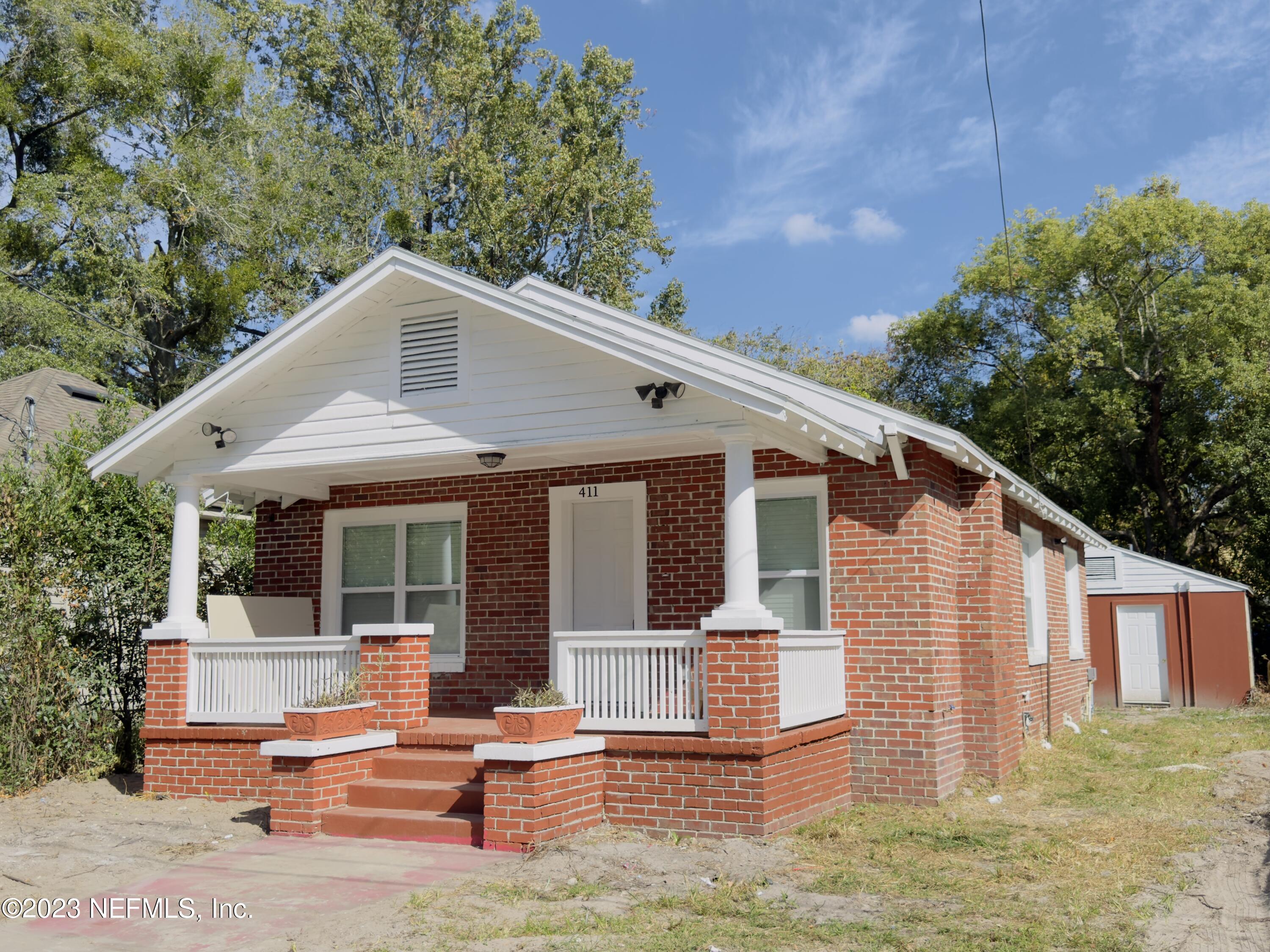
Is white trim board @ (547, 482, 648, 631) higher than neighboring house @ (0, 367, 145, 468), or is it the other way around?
neighboring house @ (0, 367, 145, 468)

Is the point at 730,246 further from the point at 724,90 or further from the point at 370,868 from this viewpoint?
the point at 370,868

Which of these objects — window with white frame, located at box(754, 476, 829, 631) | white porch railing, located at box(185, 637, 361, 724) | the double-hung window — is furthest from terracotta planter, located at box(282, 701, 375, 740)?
window with white frame, located at box(754, 476, 829, 631)

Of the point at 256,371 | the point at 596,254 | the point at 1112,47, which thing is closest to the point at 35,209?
the point at 596,254

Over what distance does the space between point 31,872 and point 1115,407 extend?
83.7 feet

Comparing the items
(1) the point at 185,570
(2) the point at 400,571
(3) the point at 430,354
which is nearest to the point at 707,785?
(3) the point at 430,354

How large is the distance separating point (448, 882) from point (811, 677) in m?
3.67

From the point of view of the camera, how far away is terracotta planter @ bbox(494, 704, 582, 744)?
798cm

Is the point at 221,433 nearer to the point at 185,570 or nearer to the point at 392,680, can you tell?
the point at 185,570

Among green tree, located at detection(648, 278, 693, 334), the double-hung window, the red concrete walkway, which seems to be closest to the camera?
the red concrete walkway

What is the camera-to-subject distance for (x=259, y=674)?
10.2m

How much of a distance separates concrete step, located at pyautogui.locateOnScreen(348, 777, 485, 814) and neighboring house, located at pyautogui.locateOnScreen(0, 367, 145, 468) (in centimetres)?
1078

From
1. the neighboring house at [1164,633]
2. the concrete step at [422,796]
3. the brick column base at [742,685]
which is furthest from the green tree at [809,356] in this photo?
the concrete step at [422,796]

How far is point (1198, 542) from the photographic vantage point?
30.0m

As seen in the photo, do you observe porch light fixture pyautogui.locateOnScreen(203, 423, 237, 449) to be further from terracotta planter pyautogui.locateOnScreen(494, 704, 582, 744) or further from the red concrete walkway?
terracotta planter pyautogui.locateOnScreen(494, 704, 582, 744)
